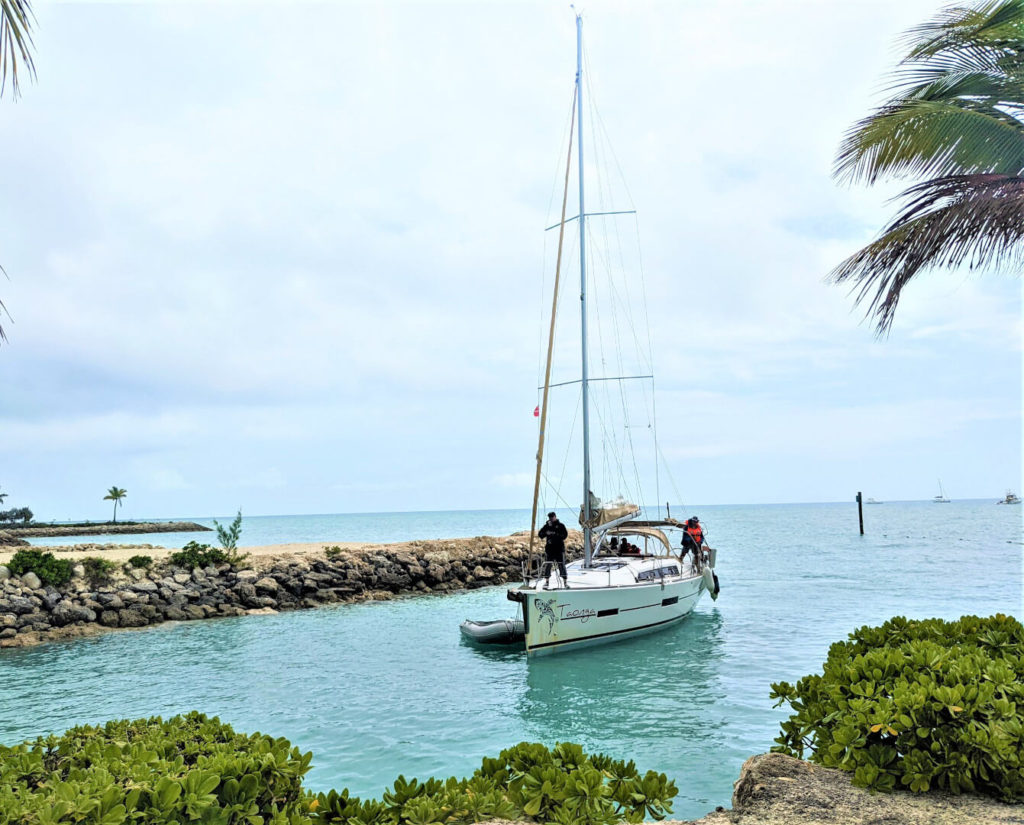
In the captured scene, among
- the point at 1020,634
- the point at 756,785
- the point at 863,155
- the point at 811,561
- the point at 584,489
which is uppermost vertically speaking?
the point at 863,155

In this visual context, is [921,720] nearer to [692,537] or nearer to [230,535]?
[692,537]

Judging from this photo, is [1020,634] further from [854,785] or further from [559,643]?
[559,643]

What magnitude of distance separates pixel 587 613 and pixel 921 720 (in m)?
12.0

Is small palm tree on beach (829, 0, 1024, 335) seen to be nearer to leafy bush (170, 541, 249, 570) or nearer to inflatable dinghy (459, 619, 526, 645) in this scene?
inflatable dinghy (459, 619, 526, 645)

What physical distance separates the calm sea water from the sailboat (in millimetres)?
576

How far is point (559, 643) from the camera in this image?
15727 millimetres

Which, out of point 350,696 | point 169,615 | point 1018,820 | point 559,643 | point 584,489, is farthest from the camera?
point 169,615

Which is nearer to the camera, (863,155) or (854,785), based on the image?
(854,785)

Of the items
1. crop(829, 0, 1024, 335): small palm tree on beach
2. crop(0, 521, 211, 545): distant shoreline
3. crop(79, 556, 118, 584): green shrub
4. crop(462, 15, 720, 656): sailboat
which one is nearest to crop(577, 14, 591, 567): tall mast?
crop(462, 15, 720, 656): sailboat

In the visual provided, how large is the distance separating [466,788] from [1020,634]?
16.4 ft

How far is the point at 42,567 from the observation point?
20.5 meters

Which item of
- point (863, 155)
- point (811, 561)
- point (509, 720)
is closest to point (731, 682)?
point (509, 720)

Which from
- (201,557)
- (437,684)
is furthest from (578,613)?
(201,557)

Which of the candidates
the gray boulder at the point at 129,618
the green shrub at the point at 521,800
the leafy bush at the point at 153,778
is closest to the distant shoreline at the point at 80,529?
the gray boulder at the point at 129,618
